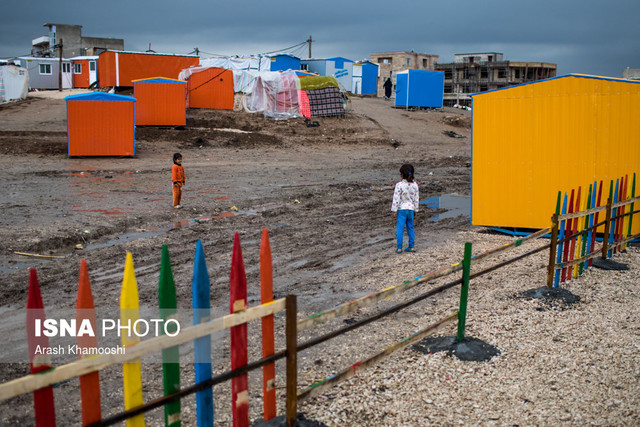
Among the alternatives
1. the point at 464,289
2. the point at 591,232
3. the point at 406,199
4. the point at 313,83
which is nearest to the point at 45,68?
the point at 313,83

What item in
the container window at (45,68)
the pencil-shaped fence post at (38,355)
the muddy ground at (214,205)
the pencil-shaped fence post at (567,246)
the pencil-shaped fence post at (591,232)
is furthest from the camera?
the container window at (45,68)

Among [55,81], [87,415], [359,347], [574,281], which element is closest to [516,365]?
[359,347]

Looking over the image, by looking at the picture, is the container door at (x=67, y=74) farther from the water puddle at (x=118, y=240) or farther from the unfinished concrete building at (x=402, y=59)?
the water puddle at (x=118, y=240)

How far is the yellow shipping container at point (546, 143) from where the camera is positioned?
938cm

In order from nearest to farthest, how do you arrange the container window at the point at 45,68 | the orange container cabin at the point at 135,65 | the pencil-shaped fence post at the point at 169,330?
the pencil-shaped fence post at the point at 169,330 → the orange container cabin at the point at 135,65 → the container window at the point at 45,68

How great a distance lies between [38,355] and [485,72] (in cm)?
7936

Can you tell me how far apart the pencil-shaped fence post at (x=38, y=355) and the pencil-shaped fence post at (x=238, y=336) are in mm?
1029

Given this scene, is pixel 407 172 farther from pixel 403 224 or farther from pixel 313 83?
pixel 313 83

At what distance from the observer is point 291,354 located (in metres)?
3.47

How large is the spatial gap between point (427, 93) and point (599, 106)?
33783 mm

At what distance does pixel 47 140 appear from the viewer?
23.9m

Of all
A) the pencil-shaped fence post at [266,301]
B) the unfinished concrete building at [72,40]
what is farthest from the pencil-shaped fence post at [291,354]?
the unfinished concrete building at [72,40]

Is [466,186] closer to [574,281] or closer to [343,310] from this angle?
[574,281]

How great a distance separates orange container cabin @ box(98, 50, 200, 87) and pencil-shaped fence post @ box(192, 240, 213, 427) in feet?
112
